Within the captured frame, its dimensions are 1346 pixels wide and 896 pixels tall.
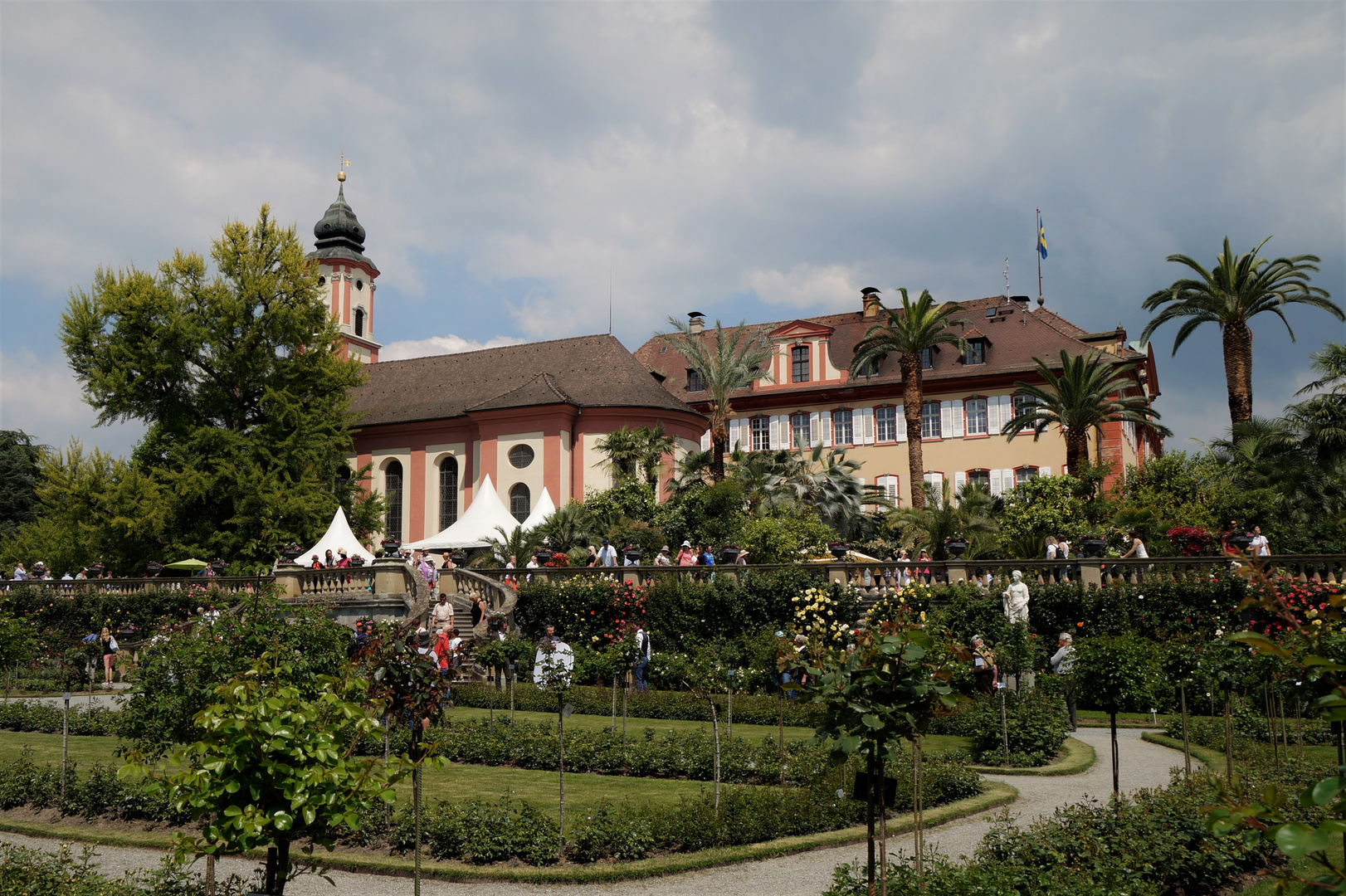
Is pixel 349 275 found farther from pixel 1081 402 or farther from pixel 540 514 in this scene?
pixel 1081 402

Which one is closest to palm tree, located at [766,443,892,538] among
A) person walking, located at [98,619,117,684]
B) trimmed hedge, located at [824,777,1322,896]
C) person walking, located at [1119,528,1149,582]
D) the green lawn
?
person walking, located at [1119,528,1149,582]

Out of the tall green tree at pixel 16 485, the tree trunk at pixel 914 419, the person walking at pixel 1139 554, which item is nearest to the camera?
the person walking at pixel 1139 554

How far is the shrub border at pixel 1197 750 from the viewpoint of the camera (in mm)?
13211

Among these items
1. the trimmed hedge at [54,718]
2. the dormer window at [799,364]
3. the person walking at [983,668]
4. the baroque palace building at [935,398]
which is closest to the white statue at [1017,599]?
the person walking at [983,668]

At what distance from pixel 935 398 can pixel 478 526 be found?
24.5 m

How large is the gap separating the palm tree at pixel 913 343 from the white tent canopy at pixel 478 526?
15166mm

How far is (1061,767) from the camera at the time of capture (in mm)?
13945

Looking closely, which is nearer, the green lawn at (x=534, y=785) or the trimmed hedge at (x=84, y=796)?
the trimmed hedge at (x=84, y=796)

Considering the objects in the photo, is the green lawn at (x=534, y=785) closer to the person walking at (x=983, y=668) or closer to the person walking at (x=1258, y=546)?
the person walking at (x=983, y=668)

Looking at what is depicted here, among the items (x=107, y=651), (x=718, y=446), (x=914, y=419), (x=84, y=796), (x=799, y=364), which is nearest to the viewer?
(x=84, y=796)

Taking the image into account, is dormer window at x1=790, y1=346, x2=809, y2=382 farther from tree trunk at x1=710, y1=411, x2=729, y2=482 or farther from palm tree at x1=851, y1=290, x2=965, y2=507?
tree trunk at x1=710, y1=411, x2=729, y2=482

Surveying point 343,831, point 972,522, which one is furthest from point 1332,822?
point 972,522

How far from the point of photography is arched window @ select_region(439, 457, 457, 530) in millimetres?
48031

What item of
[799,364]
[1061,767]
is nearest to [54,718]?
[1061,767]
